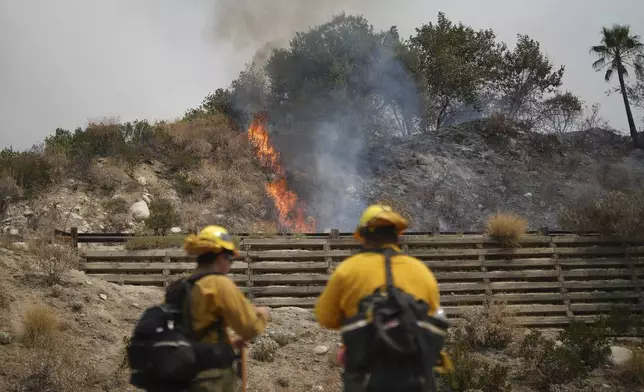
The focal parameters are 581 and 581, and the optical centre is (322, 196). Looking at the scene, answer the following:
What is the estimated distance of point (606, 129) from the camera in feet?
97.4

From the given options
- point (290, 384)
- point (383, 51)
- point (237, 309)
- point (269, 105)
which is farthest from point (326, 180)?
point (237, 309)

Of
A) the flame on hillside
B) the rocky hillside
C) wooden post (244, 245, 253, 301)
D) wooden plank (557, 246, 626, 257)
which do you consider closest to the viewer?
wooden post (244, 245, 253, 301)

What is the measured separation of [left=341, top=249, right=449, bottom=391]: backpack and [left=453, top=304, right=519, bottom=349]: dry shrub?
22.9 feet

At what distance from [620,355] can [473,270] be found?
3474 mm

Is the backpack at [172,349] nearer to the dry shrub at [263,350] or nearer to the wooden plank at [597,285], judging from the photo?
the dry shrub at [263,350]

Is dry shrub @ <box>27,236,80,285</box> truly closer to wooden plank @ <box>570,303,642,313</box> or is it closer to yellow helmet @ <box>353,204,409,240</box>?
yellow helmet @ <box>353,204,409,240</box>

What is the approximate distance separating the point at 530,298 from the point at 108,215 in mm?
12115

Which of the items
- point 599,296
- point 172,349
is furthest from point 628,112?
point 172,349

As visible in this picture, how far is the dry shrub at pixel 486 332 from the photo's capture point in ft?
32.3

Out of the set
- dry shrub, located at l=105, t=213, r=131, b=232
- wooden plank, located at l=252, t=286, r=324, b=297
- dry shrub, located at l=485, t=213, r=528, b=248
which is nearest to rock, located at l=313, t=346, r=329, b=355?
wooden plank, located at l=252, t=286, r=324, b=297

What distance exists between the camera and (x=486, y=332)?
988 cm

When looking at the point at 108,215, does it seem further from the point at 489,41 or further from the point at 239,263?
the point at 489,41

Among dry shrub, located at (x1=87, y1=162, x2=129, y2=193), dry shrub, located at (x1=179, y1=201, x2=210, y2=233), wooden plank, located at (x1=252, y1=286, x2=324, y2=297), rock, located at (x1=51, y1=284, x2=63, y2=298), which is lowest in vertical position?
wooden plank, located at (x1=252, y1=286, x2=324, y2=297)

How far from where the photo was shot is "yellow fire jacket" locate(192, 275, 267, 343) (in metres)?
3.52
